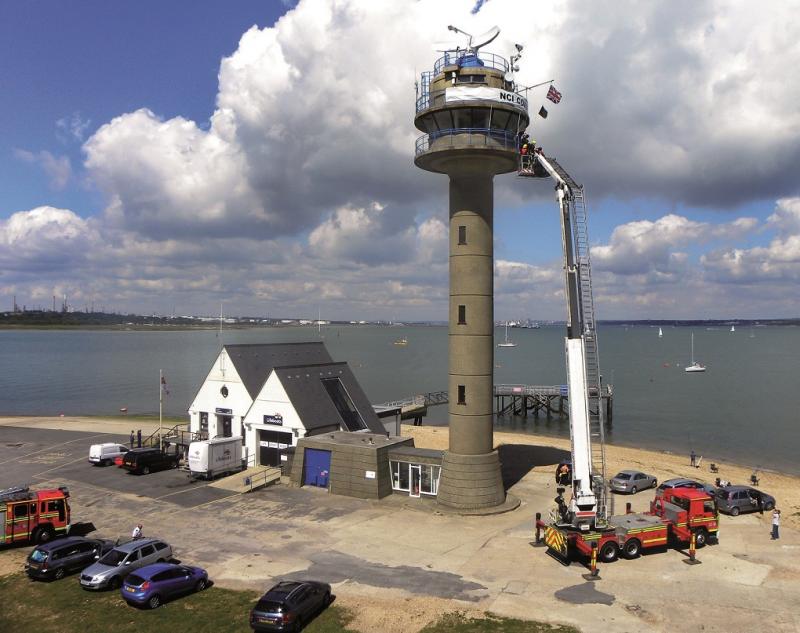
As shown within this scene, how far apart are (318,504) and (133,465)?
1519 cm

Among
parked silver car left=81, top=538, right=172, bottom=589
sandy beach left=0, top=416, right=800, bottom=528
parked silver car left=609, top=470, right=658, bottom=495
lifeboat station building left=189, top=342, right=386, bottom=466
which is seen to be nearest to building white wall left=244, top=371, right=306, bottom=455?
lifeboat station building left=189, top=342, right=386, bottom=466

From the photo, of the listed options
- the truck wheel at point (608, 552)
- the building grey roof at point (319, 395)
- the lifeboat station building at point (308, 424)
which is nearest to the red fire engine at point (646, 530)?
the truck wheel at point (608, 552)

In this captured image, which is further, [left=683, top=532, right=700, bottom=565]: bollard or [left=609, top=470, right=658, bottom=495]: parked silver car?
[left=609, top=470, right=658, bottom=495]: parked silver car

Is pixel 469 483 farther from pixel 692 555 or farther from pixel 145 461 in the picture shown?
pixel 145 461

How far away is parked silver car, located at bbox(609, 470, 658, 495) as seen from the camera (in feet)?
127

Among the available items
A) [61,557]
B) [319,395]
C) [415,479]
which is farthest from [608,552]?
[319,395]

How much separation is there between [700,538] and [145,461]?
34419 mm

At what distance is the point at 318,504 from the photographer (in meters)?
34.5

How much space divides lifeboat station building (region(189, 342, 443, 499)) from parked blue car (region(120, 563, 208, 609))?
1454 cm

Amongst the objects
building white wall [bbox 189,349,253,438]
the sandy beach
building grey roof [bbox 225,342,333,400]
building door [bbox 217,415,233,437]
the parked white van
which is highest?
building grey roof [bbox 225,342,333,400]

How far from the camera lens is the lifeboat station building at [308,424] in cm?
3606

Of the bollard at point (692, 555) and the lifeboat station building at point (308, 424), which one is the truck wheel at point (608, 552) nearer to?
the bollard at point (692, 555)

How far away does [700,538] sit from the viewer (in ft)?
91.0

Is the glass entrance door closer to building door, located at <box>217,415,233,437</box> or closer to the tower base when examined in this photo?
→ the tower base
